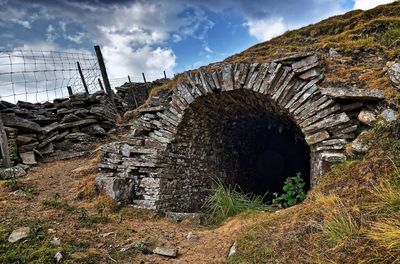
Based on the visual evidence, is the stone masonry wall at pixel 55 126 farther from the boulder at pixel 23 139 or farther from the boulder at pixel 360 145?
the boulder at pixel 360 145

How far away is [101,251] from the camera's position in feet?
14.3

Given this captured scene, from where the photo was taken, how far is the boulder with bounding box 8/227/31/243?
438 cm

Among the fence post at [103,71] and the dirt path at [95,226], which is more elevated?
the fence post at [103,71]

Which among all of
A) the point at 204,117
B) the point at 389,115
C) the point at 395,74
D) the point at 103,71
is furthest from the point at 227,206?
the point at 103,71

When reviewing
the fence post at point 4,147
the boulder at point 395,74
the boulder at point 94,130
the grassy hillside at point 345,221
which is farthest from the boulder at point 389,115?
the fence post at point 4,147

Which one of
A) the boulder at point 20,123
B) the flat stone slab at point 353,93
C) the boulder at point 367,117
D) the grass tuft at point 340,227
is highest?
the boulder at point 20,123

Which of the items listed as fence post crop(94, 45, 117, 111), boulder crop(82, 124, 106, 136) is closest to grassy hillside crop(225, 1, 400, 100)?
boulder crop(82, 124, 106, 136)

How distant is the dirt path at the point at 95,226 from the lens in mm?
4289

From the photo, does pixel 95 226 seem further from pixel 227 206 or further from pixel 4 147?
pixel 4 147

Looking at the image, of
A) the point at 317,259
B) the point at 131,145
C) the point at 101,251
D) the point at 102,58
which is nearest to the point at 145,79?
the point at 102,58

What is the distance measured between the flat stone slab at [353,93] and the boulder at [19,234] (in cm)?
519

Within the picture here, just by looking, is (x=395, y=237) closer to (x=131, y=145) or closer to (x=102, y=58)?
(x=131, y=145)

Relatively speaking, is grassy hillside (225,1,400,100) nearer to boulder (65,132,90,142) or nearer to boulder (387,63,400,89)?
boulder (387,63,400,89)

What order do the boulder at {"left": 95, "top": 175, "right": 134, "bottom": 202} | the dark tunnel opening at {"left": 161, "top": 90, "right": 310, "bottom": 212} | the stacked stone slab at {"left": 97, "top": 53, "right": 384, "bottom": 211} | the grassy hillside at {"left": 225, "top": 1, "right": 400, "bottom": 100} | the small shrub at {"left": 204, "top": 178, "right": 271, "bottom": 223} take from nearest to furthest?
1. the stacked stone slab at {"left": 97, "top": 53, "right": 384, "bottom": 211}
2. the grassy hillside at {"left": 225, "top": 1, "right": 400, "bottom": 100}
3. the small shrub at {"left": 204, "top": 178, "right": 271, "bottom": 223}
4. the boulder at {"left": 95, "top": 175, "right": 134, "bottom": 202}
5. the dark tunnel opening at {"left": 161, "top": 90, "right": 310, "bottom": 212}
